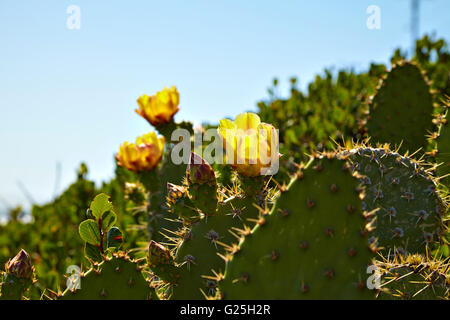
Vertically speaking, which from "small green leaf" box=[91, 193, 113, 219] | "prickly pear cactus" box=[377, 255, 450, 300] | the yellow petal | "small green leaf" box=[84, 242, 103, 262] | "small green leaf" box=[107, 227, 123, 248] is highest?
the yellow petal

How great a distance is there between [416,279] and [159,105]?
117 cm

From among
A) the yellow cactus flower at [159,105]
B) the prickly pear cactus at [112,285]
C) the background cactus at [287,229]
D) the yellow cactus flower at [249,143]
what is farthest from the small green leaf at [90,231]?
the yellow cactus flower at [159,105]

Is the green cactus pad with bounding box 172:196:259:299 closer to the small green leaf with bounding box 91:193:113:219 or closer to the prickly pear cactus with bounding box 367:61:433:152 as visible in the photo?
the small green leaf with bounding box 91:193:113:219

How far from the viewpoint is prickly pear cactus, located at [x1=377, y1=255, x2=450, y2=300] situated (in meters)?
1.23

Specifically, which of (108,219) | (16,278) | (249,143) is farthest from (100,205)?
(249,143)

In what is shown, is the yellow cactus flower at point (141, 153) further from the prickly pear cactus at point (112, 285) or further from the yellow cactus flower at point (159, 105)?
the prickly pear cactus at point (112, 285)

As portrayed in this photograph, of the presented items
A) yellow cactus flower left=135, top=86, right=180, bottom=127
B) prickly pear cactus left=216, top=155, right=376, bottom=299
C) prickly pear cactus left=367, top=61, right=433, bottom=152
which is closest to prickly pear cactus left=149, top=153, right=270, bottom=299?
prickly pear cactus left=216, top=155, right=376, bottom=299

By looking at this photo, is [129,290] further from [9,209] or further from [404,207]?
[9,209]

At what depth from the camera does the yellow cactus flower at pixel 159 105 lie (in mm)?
1921

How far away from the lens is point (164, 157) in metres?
2.18

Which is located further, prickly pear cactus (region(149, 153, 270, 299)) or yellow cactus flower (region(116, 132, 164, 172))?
yellow cactus flower (region(116, 132, 164, 172))

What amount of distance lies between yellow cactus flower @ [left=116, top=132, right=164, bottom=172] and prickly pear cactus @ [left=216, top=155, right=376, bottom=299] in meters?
0.86
